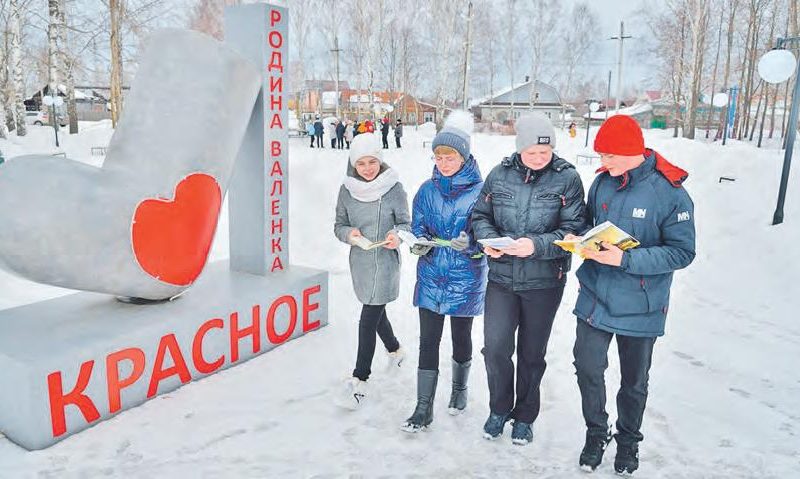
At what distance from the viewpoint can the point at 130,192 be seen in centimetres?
332

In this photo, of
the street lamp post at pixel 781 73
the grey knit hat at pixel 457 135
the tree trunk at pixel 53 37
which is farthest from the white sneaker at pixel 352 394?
the tree trunk at pixel 53 37

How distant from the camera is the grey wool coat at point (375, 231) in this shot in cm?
348

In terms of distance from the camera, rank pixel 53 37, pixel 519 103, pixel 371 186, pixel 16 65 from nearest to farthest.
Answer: pixel 371 186 → pixel 53 37 → pixel 16 65 → pixel 519 103

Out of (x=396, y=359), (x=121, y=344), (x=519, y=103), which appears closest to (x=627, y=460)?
(x=396, y=359)

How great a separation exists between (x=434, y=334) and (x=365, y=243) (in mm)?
675

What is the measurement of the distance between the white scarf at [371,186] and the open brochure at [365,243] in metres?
0.26

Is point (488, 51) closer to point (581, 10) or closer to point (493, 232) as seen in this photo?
point (581, 10)

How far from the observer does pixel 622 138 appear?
8.31ft

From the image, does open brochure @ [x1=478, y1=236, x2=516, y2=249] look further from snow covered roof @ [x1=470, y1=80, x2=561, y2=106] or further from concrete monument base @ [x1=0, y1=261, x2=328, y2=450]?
snow covered roof @ [x1=470, y1=80, x2=561, y2=106]

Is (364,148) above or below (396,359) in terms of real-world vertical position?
above

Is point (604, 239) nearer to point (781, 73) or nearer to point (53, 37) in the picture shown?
point (781, 73)

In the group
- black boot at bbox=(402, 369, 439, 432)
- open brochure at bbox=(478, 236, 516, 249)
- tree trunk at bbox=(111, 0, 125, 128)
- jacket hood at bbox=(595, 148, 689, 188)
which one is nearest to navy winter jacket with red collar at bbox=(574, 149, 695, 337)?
jacket hood at bbox=(595, 148, 689, 188)

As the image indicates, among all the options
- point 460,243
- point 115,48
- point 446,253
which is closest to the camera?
point 460,243

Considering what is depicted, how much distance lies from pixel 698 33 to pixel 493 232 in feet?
74.5
